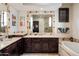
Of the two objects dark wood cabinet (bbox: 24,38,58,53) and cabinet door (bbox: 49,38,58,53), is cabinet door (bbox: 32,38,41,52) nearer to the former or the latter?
dark wood cabinet (bbox: 24,38,58,53)

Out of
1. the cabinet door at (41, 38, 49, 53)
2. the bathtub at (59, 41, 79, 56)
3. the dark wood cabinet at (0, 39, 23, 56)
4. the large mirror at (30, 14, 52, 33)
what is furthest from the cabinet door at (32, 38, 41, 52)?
the bathtub at (59, 41, 79, 56)

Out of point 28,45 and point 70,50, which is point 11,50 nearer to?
point 70,50

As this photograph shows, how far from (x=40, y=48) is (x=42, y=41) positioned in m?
0.28

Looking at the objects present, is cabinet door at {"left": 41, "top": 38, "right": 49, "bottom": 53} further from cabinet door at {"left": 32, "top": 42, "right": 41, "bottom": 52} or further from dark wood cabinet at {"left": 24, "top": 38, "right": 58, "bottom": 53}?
cabinet door at {"left": 32, "top": 42, "right": 41, "bottom": 52}

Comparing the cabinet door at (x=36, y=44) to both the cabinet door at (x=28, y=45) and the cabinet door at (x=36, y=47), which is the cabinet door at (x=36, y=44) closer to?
the cabinet door at (x=36, y=47)

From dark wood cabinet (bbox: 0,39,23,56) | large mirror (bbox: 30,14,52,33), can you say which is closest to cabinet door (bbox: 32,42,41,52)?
large mirror (bbox: 30,14,52,33)

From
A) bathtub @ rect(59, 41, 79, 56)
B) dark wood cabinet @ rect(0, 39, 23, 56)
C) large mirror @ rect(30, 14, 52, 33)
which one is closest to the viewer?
bathtub @ rect(59, 41, 79, 56)

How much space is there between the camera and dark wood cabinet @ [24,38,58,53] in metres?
5.46

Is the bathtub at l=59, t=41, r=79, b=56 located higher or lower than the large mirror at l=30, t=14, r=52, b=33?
lower

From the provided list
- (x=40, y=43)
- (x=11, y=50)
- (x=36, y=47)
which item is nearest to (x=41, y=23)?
(x=40, y=43)

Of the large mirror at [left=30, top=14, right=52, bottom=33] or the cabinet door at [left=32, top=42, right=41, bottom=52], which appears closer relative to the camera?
the large mirror at [left=30, top=14, right=52, bottom=33]

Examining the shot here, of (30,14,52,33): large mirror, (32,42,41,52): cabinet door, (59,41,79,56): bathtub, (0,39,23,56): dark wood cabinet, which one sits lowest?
(32,42,41,52): cabinet door

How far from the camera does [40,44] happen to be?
5.48 m

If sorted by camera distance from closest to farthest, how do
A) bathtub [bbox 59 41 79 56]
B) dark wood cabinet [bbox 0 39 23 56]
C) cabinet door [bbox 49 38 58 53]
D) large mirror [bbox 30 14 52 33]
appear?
bathtub [bbox 59 41 79 56] < dark wood cabinet [bbox 0 39 23 56] < large mirror [bbox 30 14 52 33] < cabinet door [bbox 49 38 58 53]
